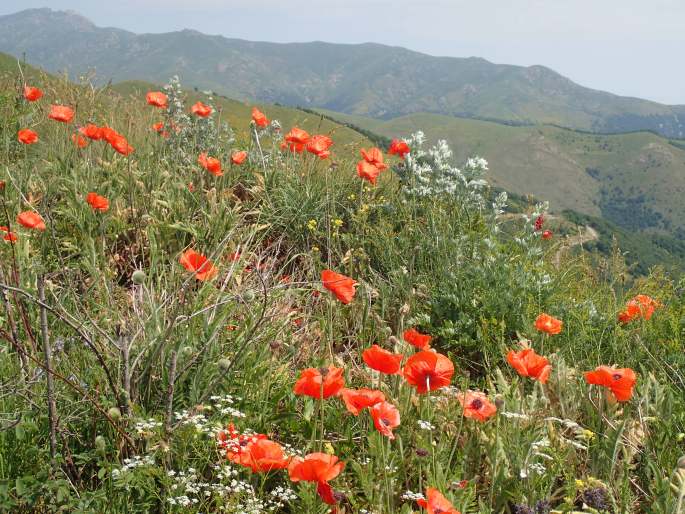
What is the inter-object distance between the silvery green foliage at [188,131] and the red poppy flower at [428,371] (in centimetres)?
385

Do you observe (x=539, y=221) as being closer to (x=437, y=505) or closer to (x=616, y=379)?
(x=616, y=379)

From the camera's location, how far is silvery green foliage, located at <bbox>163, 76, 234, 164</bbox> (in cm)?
554

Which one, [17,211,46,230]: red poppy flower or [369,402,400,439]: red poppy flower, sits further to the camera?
[17,211,46,230]: red poppy flower

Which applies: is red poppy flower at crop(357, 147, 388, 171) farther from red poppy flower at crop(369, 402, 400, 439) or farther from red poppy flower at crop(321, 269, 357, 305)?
red poppy flower at crop(369, 402, 400, 439)

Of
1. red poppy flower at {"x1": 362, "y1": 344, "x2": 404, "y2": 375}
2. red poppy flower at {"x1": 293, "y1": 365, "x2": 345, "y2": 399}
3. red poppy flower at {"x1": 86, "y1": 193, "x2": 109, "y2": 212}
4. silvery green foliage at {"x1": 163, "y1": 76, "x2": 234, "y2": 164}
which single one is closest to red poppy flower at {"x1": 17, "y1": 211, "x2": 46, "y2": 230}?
red poppy flower at {"x1": 86, "y1": 193, "x2": 109, "y2": 212}

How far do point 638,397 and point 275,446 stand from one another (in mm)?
1950

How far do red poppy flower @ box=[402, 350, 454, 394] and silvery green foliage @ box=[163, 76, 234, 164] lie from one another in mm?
3853

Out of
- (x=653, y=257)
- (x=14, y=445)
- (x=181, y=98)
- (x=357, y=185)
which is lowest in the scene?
(x=653, y=257)

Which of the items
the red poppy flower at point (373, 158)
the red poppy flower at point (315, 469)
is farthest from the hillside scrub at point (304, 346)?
the red poppy flower at point (373, 158)

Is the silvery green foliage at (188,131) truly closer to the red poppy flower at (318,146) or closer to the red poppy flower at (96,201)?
the red poppy flower at (318,146)

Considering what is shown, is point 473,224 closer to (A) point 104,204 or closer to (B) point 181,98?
(A) point 104,204

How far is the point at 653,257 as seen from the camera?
112m

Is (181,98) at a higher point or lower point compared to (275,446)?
higher

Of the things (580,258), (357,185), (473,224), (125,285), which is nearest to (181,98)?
(357,185)
